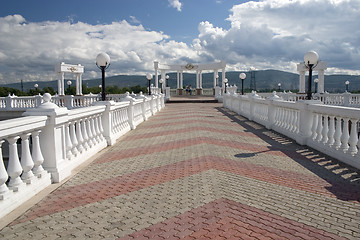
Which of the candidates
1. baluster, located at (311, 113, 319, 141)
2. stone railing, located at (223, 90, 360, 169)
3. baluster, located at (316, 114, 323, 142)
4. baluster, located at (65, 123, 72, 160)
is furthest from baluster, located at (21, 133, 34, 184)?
baluster, located at (311, 113, 319, 141)

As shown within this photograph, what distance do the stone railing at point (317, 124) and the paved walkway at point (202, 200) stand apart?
39cm

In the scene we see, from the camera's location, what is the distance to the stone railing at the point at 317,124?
603 cm

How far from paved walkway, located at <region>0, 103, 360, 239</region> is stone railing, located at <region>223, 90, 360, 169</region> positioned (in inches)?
15.4

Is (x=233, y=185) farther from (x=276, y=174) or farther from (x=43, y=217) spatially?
(x=43, y=217)

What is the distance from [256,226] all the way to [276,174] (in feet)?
7.58

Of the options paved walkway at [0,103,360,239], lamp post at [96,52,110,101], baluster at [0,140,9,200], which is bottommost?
paved walkway at [0,103,360,239]

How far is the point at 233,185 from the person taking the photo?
4785 mm

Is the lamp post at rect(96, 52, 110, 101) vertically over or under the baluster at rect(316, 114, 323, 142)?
over

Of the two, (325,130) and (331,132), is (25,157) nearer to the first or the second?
(331,132)

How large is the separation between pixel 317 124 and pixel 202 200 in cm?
509

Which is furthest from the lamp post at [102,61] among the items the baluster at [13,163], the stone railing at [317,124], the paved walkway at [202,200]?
the stone railing at [317,124]

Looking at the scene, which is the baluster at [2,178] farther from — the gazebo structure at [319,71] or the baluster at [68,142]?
the gazebo structure at [319,71]

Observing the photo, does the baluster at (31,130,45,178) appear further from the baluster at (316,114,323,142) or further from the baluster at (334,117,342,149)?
the baluster at (316,114,323,142)

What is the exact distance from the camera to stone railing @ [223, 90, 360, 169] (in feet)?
19.8
